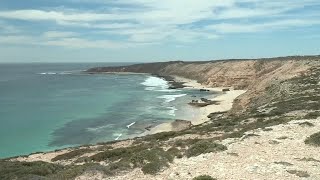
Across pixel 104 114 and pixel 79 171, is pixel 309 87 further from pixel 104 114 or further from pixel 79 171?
pixel 79 171

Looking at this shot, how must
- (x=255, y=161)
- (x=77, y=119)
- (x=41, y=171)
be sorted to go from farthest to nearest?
(x=77, y=119), (x=41, y=171), (x=255, y=161)

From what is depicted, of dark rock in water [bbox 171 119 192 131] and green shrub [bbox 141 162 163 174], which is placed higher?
green shrub [bbox 141 162 163 174]

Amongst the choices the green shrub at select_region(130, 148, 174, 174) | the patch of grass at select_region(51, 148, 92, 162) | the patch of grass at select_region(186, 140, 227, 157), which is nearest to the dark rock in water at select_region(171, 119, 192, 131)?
the patch of grass at select_region(51, 148, 92, 162)

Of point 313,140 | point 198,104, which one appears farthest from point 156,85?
point 313,140

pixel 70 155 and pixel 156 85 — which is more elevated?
pixel 70 155

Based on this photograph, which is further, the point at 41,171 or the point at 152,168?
the point at 41,171

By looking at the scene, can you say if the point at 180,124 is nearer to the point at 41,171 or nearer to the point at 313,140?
the point at 313,140

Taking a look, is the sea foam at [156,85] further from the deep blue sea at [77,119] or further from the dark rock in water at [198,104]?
the dark rock in water at [198,104]

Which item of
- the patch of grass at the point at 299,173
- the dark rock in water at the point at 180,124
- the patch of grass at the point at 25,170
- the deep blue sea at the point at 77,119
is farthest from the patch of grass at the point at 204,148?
the dark rock in water at the point at 180,124

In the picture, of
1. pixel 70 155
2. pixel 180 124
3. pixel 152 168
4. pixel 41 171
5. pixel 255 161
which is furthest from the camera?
pixel 180 124

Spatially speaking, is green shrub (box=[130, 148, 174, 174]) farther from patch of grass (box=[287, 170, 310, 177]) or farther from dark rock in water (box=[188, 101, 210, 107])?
dark rock in water (box=[188, 101, 210, 107])

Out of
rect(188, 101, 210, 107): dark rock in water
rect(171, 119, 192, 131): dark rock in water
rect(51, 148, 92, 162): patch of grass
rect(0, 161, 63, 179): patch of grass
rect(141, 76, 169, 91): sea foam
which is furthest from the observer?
rect(141, 76, 169, 91): sea foam
